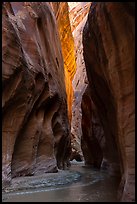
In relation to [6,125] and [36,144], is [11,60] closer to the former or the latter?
[6,125]

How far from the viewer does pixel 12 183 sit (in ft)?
22.1

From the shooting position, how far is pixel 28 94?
7.99 m

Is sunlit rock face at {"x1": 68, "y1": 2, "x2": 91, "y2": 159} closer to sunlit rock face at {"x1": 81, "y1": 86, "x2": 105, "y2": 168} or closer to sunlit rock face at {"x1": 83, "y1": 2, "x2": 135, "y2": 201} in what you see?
sunlit rock face at {"x1": 81, "y1": 86, "x2": 105, "y2": 168}

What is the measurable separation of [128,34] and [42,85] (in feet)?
17.2

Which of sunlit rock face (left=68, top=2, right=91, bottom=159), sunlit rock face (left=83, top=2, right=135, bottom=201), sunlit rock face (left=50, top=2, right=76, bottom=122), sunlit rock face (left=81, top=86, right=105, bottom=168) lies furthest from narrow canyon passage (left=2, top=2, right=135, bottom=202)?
sunlit rock face (left=68, top=2, right=91, bottom=159)

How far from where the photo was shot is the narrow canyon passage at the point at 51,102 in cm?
496

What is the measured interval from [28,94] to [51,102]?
305 cm

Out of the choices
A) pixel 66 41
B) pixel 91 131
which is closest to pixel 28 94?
pixel 91 131

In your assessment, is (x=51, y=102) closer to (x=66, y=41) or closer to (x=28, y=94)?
(x=28, y=94)

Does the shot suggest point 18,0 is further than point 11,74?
Yes

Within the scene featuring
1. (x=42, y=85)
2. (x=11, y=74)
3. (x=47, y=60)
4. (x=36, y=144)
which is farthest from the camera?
(x=47, y=60)

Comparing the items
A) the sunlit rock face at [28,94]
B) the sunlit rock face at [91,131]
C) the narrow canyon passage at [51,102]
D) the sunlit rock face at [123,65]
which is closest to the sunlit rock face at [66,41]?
the sunlit rock face at [91,131]

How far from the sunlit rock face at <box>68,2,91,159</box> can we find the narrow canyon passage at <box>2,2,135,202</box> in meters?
13.9

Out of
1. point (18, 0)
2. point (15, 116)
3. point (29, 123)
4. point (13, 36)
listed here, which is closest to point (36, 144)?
point (29, 123)
